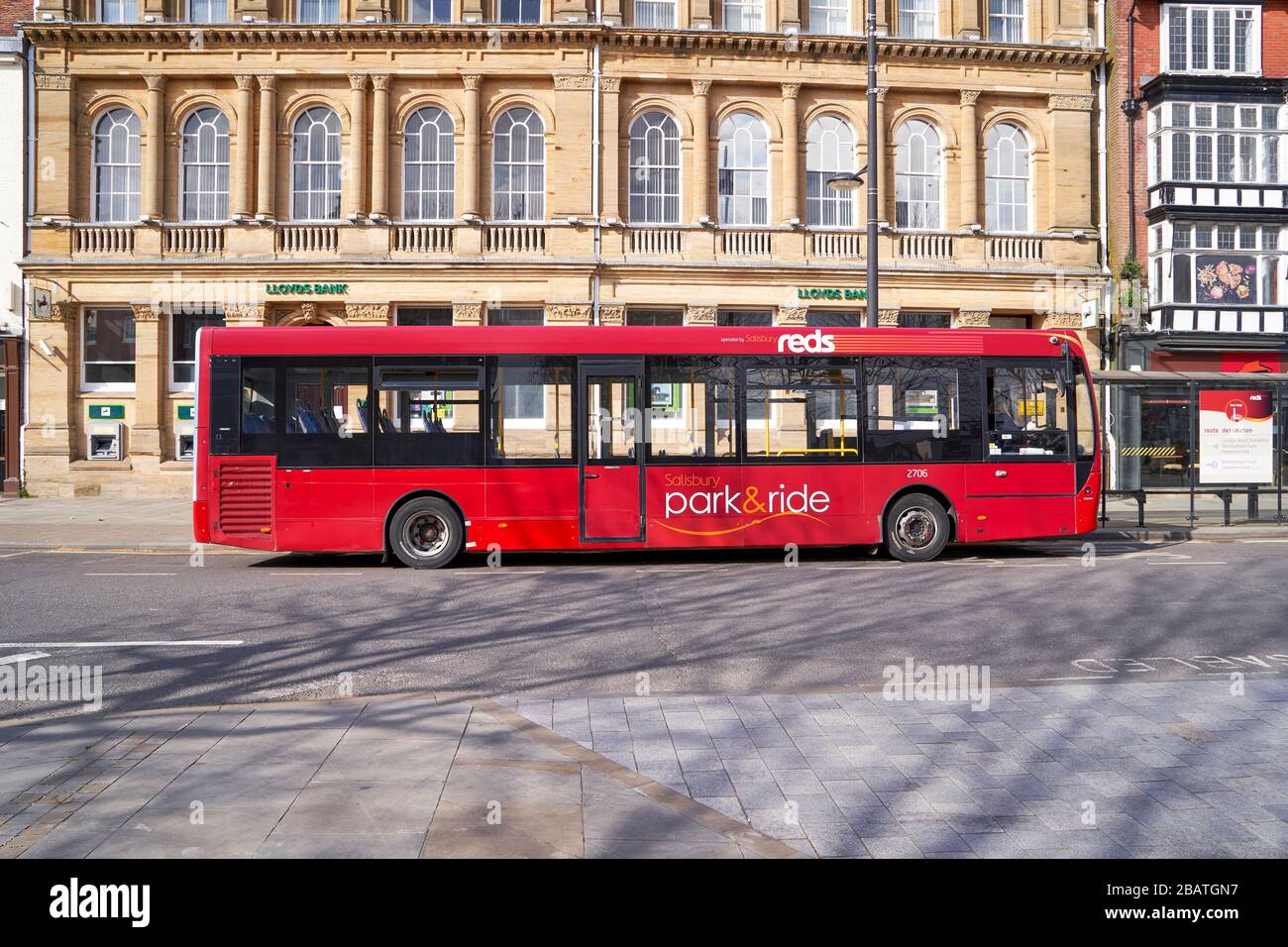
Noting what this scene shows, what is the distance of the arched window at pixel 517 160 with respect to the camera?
26.6 m

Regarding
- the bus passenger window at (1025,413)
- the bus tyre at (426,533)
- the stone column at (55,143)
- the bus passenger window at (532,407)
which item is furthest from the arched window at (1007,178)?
the stone column at (55,143)

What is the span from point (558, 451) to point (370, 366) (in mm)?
2954

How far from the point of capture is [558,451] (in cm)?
1446

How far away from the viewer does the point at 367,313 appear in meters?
26.0

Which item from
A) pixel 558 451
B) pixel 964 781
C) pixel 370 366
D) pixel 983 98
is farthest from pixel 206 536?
pixel 983 98

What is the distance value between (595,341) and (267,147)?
1580 cm

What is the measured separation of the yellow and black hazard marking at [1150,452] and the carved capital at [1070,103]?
11110 millimetres

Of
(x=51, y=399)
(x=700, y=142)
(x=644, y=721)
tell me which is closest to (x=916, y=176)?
(x=700, y=142)

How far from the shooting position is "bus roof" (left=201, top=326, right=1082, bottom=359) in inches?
566

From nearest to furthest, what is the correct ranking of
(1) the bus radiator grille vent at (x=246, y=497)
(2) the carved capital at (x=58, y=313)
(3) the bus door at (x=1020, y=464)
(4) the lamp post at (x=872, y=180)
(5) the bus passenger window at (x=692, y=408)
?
1. (1) the bus radiator grille vent at (x=246, y=497)
2. (5) the bus passenger window at (x=692, y=408)
3. (3) the bus door at (x=1020, y=464)
4. (4) the lamp post at (x=872, y=180)
5. (2) the carved capital at (x=58, y=313)

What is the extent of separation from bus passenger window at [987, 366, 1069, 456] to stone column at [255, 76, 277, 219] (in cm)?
1930

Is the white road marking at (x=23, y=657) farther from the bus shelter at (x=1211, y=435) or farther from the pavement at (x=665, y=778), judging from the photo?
the bus shelter at (x=1211, y=435)

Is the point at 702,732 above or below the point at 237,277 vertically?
below

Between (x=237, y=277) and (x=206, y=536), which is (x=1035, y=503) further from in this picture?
(x=237, y=277)
